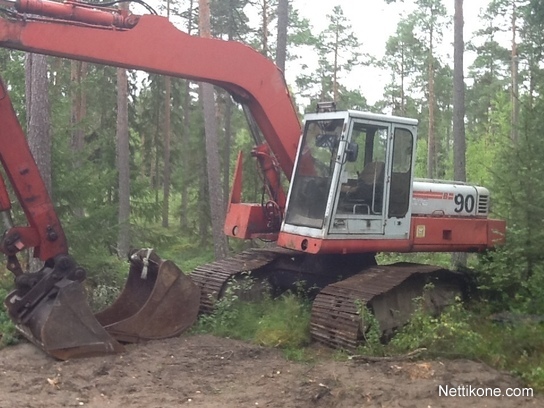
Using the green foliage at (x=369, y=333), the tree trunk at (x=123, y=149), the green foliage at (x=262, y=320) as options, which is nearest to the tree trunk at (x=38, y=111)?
the green foliage at (x=262, y=320)

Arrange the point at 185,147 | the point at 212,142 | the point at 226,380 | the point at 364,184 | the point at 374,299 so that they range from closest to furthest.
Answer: the point at 226,380 → the point at 374,299 → the point at 364,184 → the point at 212,142 → the point at 185,147

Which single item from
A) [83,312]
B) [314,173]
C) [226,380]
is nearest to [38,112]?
[83,312]

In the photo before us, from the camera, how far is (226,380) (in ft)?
20.7

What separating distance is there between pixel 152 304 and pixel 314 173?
246 cm

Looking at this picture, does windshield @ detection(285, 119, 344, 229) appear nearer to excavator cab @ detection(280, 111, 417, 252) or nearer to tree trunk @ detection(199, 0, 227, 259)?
excavator cab @ detection(280, 111, 417, 252)

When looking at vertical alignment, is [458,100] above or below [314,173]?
above

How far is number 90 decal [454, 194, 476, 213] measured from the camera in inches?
371

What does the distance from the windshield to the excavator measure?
14 millimetres

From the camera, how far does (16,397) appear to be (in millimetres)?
5668

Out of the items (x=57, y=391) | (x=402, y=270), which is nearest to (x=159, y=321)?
(x=57, y=391)

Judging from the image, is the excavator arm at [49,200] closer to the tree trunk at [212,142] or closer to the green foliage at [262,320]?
the green foliage at [262,320]

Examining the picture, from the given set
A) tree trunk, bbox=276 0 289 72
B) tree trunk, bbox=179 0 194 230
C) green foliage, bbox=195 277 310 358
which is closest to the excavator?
green foliage, bbox=195 277 310 358

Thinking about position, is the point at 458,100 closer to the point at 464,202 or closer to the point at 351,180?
the point at 464,202

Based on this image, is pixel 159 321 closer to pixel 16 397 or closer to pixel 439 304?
pixel 16 397
